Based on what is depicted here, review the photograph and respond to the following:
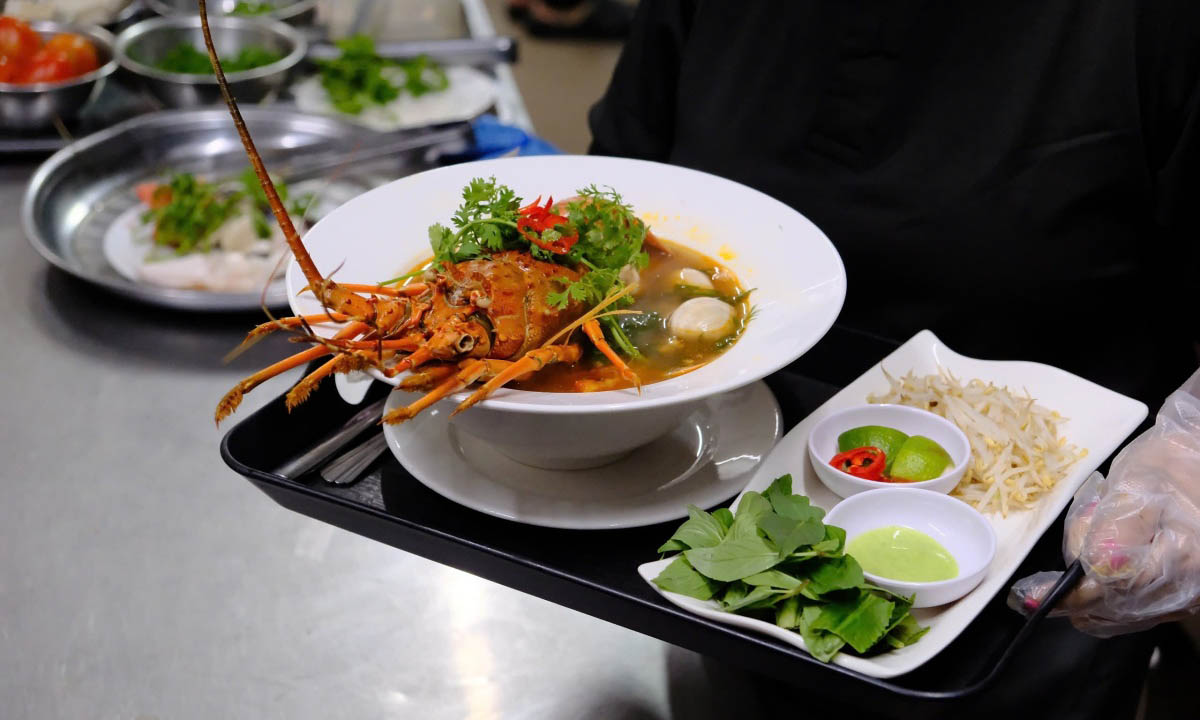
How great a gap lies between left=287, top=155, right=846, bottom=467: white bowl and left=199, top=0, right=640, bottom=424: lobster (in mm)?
42

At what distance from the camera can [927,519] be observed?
4.37 ft

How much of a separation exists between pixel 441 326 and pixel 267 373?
231 mm

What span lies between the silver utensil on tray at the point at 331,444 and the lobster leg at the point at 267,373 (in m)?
0.18

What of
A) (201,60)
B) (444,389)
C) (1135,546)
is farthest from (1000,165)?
(201,60)

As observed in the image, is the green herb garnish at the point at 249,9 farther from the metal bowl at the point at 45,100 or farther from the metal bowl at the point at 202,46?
the metal bowl at the point at 45,100

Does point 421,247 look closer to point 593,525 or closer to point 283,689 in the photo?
point 593,525

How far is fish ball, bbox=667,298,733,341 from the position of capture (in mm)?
1478

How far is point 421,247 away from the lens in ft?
5.03

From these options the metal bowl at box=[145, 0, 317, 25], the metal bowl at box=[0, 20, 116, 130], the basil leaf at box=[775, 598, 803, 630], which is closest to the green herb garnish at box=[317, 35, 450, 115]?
the metal bowl at box=[145, 0, 317, 25]

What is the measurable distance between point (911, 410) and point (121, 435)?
1.44m

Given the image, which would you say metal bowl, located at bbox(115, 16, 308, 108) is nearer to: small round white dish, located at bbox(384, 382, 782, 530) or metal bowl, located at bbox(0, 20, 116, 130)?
metal bowl, located at bbox(0, 20, 116, 130)

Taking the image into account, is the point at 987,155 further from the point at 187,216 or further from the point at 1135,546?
the point at 187,216

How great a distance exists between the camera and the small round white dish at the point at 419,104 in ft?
10.6

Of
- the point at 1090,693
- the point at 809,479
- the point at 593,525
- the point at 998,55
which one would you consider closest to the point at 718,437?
the point at 809,479
